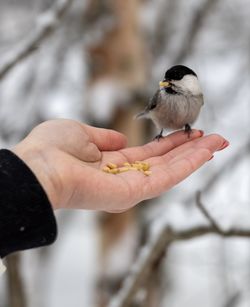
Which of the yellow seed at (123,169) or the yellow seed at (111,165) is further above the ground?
the yellow seed at (123,169)

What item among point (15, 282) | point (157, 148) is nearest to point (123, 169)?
point (157, 148)

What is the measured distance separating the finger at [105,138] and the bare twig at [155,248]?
321 millimetres

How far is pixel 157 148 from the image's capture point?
1.33 metres

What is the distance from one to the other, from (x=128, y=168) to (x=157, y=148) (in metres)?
0.12

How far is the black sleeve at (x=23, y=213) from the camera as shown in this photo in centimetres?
97

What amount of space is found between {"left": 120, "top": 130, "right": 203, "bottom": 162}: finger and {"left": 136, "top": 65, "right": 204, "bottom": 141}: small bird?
2 centimetres

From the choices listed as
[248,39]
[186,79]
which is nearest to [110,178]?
[186,79]

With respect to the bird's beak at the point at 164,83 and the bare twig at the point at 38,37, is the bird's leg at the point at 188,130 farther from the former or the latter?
the bare twig at the point at 38,37

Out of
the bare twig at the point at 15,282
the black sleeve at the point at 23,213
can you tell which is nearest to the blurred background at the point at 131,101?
the bare twig at the point at 15,282

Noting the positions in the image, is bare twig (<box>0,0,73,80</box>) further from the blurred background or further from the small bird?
the small bird

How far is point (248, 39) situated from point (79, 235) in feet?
8.44

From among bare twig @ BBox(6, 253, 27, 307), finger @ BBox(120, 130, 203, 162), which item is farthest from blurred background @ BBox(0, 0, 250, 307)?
finger @ BBox(120, 130, 203, 162)

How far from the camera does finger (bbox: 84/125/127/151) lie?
1307 mm

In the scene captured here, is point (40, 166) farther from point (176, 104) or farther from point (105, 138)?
point (176, 104)
